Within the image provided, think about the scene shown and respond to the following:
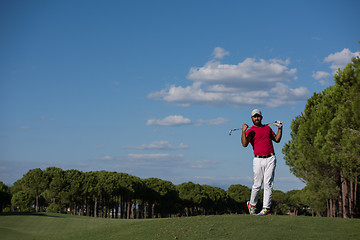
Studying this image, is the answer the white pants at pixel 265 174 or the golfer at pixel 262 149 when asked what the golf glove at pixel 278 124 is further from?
the white pants at pixel 265 174

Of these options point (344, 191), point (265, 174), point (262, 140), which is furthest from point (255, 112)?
point (344, 191)

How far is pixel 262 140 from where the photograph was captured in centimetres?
1572

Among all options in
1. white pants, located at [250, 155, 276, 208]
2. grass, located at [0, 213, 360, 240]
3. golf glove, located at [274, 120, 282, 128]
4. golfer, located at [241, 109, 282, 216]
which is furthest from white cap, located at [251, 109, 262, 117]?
grass, located at [0, 213, 360, 240]

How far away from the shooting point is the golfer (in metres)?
15.6

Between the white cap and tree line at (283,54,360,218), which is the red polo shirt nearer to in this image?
the white cap

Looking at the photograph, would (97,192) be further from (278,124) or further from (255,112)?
(278,124)

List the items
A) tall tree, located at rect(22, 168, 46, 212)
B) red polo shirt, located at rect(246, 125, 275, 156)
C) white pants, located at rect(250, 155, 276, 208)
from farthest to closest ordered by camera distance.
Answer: tall tree, located at rect(22, 168, 46, 212) < red polo shirt, located at rect(246, 125, 275, 156) < white pants, located at rect(250, 155, 276, 208)

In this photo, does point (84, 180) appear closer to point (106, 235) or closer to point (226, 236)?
point (106, 235)

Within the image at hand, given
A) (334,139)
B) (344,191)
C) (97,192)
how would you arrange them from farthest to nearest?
1. (97,192)
2. (344,191)
3. (334,139)

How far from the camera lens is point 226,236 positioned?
15.4m

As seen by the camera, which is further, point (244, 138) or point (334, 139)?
point (334, 139)

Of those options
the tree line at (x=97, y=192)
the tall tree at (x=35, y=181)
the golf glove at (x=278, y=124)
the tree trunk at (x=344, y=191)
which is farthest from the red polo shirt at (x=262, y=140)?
the tall tree at (x=35, y=181)

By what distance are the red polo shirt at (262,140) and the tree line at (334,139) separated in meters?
11.3

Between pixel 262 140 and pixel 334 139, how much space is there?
16997mm
